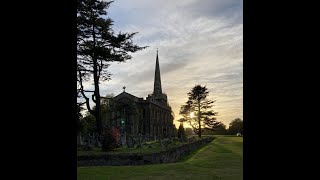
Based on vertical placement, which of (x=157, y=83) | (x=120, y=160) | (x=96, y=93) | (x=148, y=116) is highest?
(x=157, y=83)

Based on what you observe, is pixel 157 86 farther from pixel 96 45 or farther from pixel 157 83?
pixel 96 45

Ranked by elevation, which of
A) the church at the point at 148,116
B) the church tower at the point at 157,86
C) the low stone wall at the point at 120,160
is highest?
the church tower at the point at 157,86

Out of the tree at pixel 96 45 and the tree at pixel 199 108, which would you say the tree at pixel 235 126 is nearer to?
the tree at pixel 199 108

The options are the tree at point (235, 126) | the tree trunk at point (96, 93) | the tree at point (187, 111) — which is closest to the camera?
the tree trunk at point (96, 93)

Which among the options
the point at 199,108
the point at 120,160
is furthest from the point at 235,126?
the point at 120,160

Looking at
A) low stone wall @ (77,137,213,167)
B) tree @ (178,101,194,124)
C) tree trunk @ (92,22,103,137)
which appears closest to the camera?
low stone wall @ (77,137,213,167)

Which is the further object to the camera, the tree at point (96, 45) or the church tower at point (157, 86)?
the church tower at point (157, 86)

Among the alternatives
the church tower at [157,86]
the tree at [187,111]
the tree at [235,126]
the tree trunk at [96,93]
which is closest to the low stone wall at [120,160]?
the tree trunk at [96,93]

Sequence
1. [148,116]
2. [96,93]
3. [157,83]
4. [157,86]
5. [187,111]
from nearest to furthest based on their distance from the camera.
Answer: [96,93] → [148,116] → [187,111] → [157,83] → [157,86]

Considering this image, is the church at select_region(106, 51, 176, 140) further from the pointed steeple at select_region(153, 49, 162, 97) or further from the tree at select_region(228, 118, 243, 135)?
the tree at select_region(228, 118, 243, 135)

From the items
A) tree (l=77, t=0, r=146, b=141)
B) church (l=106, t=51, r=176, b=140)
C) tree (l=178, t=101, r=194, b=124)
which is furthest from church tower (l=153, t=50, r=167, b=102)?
tree (l=77, t=0, r=146, b=141)

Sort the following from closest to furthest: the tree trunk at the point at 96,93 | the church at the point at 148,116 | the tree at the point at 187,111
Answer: the tree trunk at the point at 96,93 → the church at the point at 148,116 → the tree at the point at 187,111
